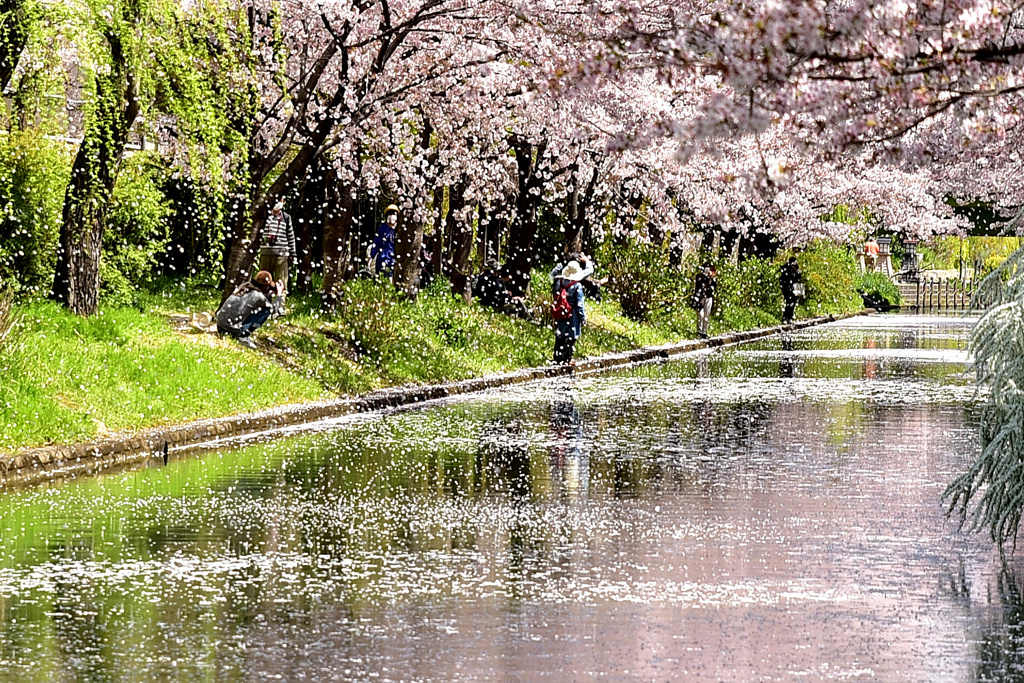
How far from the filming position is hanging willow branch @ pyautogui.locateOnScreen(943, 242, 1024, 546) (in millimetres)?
9938

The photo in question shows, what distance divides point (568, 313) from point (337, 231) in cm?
468

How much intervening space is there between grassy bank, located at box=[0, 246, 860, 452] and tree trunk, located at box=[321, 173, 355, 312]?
0.73 meters

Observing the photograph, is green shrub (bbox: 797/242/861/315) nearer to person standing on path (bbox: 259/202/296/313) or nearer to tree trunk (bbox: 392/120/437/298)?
tree trunk (bbox: 392/120/437/298)

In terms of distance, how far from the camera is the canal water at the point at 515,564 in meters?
7.47

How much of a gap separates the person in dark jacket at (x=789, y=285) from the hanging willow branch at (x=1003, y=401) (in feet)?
163

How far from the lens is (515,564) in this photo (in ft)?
32.8

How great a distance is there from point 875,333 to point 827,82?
4412 centimetres

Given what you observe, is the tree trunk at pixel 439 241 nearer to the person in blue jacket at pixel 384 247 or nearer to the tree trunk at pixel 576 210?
the person in blue jacket at pixel 384 247

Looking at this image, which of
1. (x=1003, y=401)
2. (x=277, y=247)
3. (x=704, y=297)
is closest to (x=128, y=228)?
(x=277, y=247)

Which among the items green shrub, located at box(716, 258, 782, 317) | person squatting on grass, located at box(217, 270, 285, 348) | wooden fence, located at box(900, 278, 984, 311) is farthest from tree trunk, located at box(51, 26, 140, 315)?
wooden fence, located at box(900, 278, 984, 311)

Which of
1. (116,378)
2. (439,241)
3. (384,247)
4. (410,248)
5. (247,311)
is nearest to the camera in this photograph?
(116,378)

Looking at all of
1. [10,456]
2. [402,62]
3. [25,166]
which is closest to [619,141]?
[10,456]

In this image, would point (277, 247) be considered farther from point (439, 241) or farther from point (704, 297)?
point (439, 241)

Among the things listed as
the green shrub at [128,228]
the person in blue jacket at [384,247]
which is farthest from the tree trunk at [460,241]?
the green shrub at [128,228]
